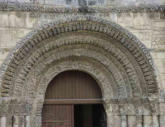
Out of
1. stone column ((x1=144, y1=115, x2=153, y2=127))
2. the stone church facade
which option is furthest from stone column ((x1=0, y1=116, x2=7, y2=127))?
stone column ((x1=144, y1=115, x2=153, y2=127))

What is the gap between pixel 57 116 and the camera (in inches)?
232

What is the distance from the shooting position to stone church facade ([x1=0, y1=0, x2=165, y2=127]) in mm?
5309

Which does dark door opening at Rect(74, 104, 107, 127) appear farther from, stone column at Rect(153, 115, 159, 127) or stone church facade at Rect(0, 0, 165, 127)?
stone column at Rect(153, 115, 159, 127)

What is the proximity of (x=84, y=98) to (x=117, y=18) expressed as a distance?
200cm

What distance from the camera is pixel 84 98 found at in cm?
615

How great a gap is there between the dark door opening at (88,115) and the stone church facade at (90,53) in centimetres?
127

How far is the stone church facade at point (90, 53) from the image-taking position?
17.4 ft

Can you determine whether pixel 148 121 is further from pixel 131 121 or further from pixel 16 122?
pixel 16 122

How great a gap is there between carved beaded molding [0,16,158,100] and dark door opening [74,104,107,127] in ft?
5.13

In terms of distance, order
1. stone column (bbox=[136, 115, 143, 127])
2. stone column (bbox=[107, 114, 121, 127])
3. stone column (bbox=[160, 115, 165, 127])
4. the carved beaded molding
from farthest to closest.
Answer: stone column (bbox=[107, 114, 121, 127]) → stone column (bbox=[136, 115, 143, 127]) → stone column (bbox=[160, 115, 165, 127]) → the carved beaded molding

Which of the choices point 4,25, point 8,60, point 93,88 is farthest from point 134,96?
point 4,25

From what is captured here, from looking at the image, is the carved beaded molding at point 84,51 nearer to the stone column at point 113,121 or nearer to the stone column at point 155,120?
the stone column at point 155,120

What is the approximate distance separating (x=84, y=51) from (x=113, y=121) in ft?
5.56

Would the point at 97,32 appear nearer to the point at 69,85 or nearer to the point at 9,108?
the point at 69,85
